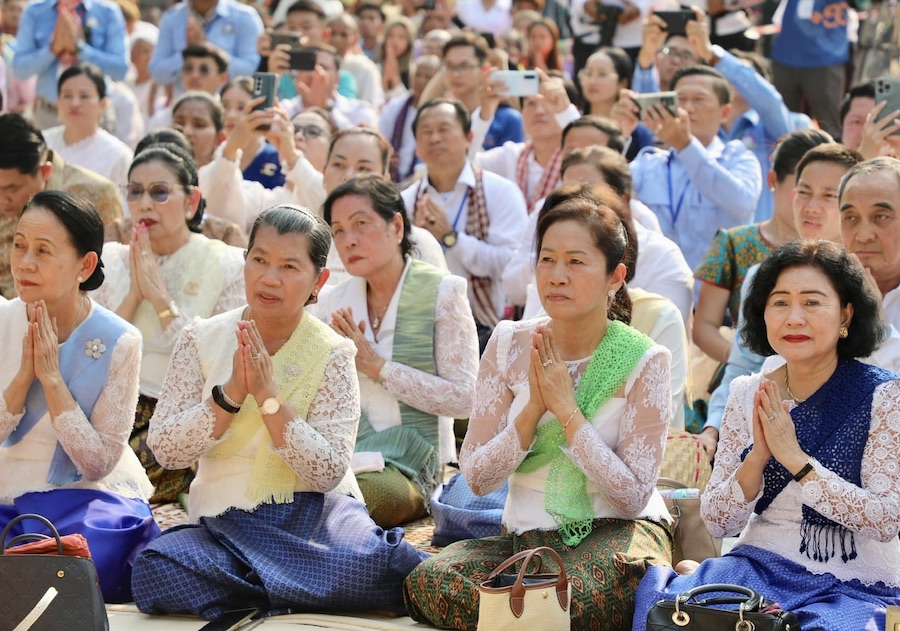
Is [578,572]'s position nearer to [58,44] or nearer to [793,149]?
[793,149]

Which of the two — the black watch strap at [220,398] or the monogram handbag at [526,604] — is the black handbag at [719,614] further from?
the black watch strap at [220,398]

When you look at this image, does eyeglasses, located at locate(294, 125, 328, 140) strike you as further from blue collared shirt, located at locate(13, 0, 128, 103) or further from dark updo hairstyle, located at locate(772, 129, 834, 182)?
dark updo hairstyle, located at locate(772, 129, 834, 182)

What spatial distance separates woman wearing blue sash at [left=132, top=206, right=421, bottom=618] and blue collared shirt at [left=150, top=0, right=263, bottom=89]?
6.19m

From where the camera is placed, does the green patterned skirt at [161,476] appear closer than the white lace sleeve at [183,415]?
No

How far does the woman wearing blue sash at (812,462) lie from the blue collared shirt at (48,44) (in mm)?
7045

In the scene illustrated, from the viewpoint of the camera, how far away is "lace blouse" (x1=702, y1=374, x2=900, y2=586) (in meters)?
3.46

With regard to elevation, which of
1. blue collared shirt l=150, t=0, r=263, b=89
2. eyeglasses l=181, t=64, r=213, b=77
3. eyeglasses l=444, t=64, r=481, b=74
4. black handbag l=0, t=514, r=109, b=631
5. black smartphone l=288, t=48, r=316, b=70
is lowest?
black handbag l=0, t=514, r=109, b=631

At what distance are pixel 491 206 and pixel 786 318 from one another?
129 inches

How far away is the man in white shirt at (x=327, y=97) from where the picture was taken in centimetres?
882

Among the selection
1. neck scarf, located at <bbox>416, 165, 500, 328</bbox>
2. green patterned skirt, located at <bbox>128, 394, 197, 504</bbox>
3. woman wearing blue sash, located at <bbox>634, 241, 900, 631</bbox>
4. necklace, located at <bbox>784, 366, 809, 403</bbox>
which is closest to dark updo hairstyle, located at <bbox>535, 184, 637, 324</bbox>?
woman wearing blue sash, located at <bbox>634, 241, 900, 631</bbox>

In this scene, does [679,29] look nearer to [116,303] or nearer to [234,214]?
[234,214]

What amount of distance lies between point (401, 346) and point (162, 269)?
1179 millimetres

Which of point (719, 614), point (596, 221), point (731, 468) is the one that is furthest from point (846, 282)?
point (719, 614)

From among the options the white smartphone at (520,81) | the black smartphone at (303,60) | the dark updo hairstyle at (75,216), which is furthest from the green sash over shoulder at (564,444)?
the black smartphone at (303,60)
